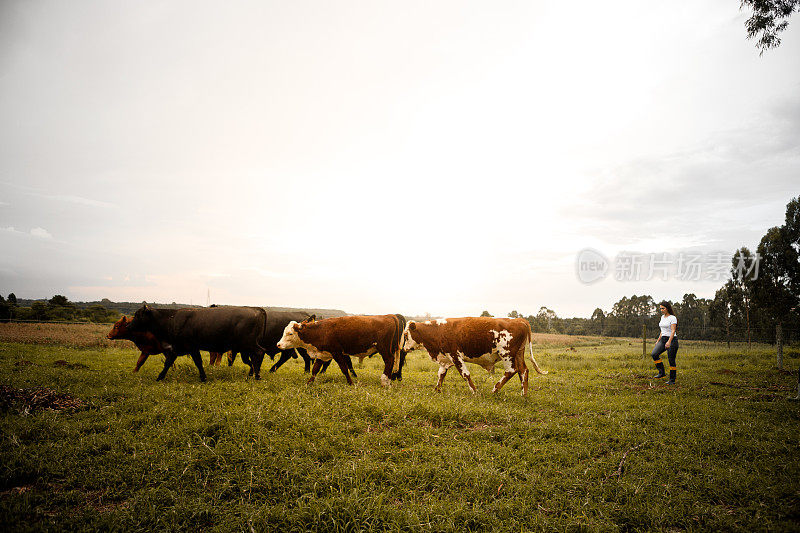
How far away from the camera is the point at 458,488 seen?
4.48 metres

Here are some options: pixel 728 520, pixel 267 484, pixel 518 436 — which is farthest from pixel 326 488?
pixel 728 520

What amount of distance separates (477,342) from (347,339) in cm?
367

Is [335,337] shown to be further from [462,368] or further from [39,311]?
[39,311]

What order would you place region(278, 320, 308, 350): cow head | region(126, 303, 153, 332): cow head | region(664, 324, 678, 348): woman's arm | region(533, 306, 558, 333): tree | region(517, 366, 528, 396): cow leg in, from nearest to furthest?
1. region(517, 366, 528, 396): cow leg
2. region(278, 320, 308, 350): cow head
3. region(126, 303, 153, 332): cow head
4. region(664, 324, 678, 348): woman's arm
5. region(533, 306, 558, 333): tree

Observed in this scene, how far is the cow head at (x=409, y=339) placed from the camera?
36.0ft

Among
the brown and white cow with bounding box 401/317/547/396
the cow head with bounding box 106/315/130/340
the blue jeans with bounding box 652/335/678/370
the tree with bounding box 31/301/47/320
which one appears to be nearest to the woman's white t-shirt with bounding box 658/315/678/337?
the blue jeans with bounding box 652/335/678/370

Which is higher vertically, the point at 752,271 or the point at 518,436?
the point at 752,271

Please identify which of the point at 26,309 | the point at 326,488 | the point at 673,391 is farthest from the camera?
the point at 26,309

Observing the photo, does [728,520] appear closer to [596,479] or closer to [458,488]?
[596,479]

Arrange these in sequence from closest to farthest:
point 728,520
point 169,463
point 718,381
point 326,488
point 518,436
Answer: point 728,520, point 326,488, point 169,463, point 518,436, point 718,381

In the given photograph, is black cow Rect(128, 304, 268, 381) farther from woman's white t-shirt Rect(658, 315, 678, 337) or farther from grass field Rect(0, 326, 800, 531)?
woman's white t-shirt Rect(658, 315, 678, 337)

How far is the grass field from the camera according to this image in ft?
12.7

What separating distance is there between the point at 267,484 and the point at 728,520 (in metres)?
5.28

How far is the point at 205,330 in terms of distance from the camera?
1002 centimetres
